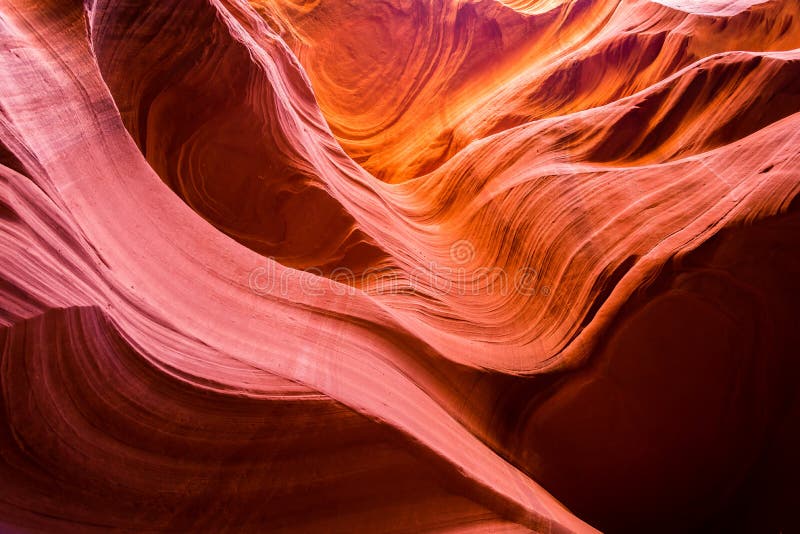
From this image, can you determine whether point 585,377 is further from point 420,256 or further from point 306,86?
point 306,86

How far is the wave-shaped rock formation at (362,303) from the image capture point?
124 cm

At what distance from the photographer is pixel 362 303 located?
1887 mm

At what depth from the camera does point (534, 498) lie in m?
1.63

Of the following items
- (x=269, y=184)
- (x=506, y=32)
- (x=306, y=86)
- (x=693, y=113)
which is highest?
(x=506, y=32)

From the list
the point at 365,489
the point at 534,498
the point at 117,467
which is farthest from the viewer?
the point at 534,498

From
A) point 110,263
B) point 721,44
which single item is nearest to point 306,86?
point 110,263

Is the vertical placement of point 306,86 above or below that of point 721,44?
below

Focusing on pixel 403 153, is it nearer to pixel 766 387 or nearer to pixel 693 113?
pixel 693 113

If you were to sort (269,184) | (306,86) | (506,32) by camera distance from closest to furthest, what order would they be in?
(269,184) → (306,86) → (506,32)

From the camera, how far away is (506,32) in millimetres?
4820

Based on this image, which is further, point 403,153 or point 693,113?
point 403,153

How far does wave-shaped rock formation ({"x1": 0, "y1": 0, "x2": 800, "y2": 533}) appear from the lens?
124cm

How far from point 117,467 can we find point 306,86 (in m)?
2.37

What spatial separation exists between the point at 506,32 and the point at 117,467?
4.86 metres
